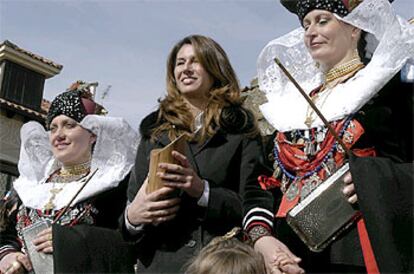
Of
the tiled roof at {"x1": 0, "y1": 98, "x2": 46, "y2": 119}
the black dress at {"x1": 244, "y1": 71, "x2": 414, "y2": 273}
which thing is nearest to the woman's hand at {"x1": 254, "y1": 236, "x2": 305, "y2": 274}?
the black dress at {"x1": 244, "y1": 71, "x2": 414, "y2": 273}

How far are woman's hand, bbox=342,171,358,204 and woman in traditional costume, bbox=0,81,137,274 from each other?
1.15 metres

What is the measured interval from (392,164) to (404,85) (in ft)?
1.41

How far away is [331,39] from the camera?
267 centimetres

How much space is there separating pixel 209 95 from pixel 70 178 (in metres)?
1.01

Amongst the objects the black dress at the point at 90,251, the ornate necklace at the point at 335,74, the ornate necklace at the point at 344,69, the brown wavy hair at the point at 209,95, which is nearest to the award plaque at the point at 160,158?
the brown wavy hair at the point at 209,95

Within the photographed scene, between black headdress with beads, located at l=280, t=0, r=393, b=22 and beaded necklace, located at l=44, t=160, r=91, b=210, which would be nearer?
black headdress with beads, located at l=280, t=0, r=393, b=22

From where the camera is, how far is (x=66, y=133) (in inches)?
143

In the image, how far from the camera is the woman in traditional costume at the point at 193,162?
8.50 ft

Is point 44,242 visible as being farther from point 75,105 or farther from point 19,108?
point 19,108

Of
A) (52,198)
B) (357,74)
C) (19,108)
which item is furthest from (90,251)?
(19,108)

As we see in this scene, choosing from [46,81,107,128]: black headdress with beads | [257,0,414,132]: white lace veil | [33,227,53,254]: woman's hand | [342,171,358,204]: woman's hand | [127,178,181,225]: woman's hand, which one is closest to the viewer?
[342,171,358,204]: woman's hand

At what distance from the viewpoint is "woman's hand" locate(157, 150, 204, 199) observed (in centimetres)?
252

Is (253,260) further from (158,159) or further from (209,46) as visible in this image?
(209,46)

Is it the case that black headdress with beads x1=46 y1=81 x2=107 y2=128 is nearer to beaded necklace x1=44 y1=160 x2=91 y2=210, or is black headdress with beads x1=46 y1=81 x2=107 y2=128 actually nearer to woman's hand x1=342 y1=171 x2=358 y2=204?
beaded necklace x1=44 y1=160 x2=91 y2=210
